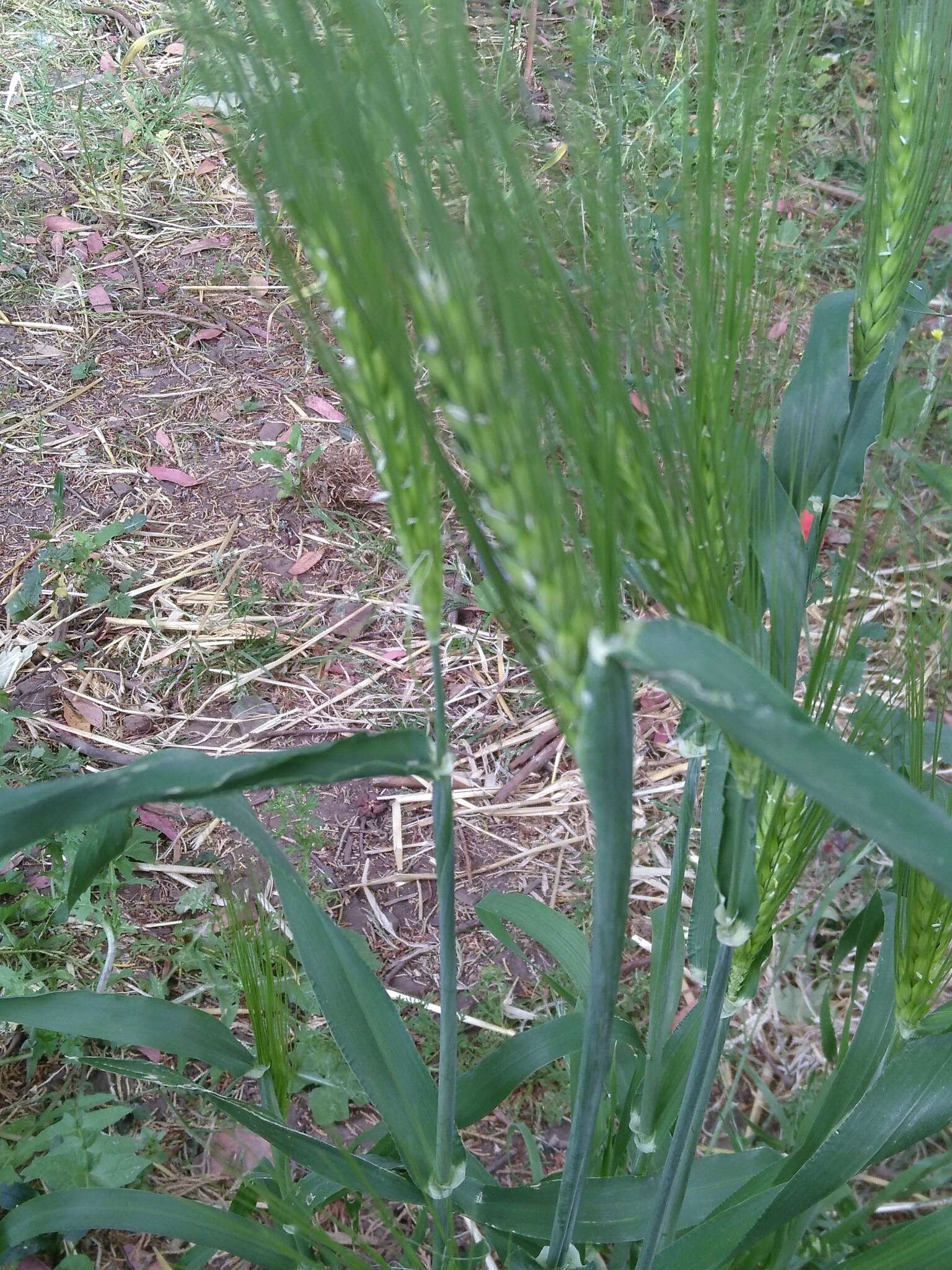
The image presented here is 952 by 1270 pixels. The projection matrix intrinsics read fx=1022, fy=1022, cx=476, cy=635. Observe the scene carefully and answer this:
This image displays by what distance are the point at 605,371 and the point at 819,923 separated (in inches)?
Result: 44.0

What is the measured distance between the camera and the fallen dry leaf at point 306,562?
5.69ft

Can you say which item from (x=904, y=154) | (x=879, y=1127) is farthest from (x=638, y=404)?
(x=879, y=1127)

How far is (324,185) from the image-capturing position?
0.38 m

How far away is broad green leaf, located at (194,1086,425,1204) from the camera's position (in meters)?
0.69

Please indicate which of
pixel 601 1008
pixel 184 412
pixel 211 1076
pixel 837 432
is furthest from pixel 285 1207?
pixel 184 412

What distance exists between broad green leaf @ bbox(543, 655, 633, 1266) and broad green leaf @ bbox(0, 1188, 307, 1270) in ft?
1.19

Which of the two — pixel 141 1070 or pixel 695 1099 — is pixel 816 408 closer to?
pixel 695 1099

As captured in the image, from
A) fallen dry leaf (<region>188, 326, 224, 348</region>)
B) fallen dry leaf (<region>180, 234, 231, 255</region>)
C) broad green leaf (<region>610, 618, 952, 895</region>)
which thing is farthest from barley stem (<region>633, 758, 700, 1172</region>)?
fallen dry leaf (<region>180, 234, 231, 255</region>)

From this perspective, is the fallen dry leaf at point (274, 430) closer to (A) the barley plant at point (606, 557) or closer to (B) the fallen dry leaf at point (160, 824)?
(B) the fallen dry leaf at point (160, 824)

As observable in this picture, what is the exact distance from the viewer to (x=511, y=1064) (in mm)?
827

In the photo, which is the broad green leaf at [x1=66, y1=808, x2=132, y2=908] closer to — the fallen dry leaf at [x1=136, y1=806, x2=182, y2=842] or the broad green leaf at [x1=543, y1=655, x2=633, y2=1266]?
the broad green leaf at [x1=543, y1=655, x2=633, y2=1266]

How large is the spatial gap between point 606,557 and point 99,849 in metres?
0.51

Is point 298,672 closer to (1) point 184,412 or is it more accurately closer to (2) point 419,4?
(1) point 184,412

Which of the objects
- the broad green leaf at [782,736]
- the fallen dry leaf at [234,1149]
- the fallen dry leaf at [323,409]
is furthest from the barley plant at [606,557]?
the fallen dry leaf at [323,409]
